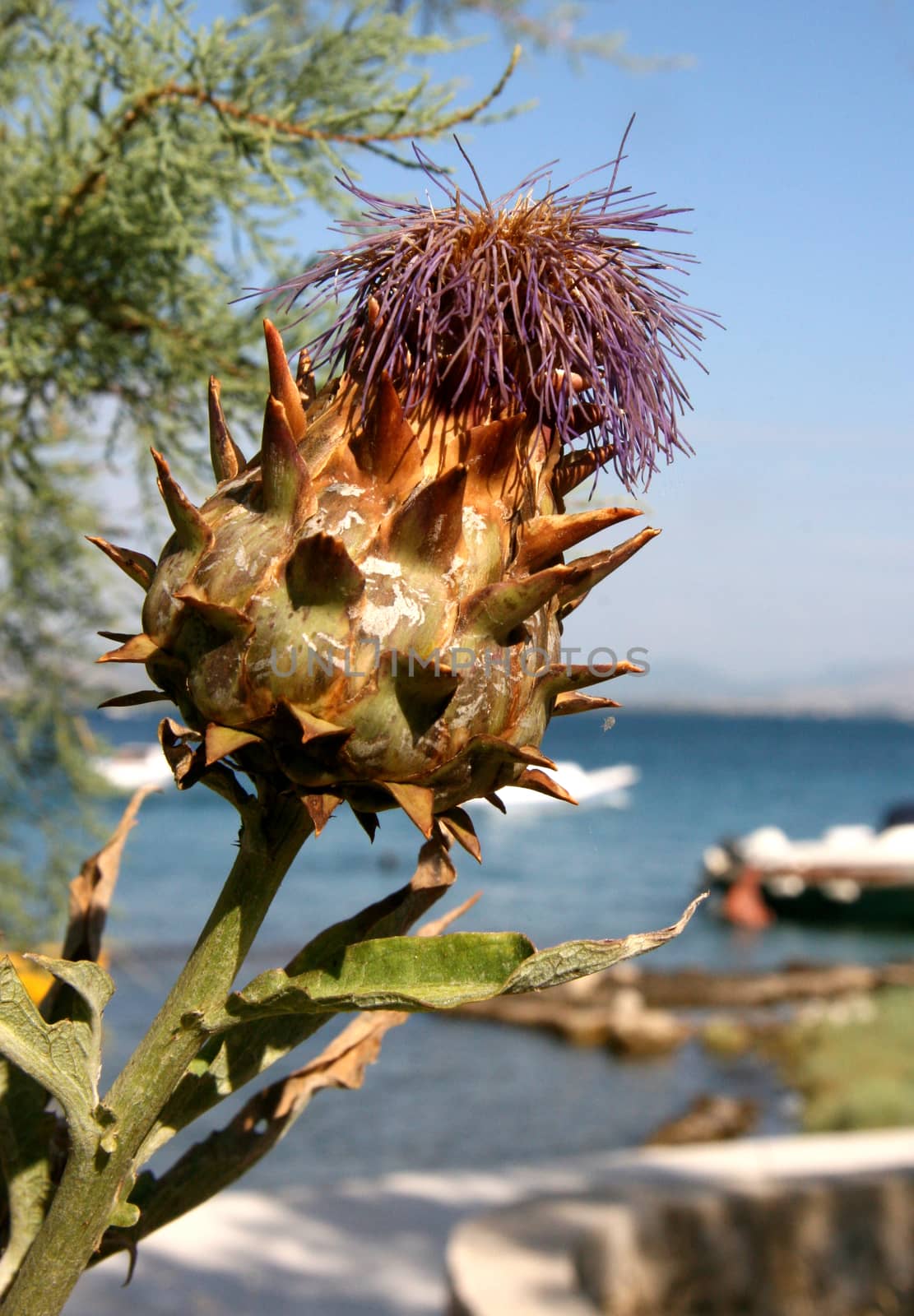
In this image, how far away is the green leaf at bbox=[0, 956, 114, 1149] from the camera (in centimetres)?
112

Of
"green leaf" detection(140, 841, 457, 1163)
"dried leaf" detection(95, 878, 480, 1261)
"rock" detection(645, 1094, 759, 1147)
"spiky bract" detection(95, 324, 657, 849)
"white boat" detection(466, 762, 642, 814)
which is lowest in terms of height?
"white boat" detection(466, 762, 642, 814)

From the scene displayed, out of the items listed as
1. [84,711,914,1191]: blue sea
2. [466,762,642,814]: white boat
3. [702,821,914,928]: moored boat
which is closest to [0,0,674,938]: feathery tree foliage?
[84,711,914,1191]: blue sea

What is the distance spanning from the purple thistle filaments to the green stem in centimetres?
45

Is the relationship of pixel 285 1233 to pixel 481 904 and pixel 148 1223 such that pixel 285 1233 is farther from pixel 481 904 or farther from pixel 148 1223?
pixel 481 904

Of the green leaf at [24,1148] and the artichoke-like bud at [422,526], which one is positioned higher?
the artichoke-like bud at [422,526]

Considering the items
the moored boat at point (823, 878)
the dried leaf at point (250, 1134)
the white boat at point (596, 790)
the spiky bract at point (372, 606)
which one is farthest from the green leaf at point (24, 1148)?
the white boat at point (596, 790)

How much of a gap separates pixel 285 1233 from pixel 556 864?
97.2 feet

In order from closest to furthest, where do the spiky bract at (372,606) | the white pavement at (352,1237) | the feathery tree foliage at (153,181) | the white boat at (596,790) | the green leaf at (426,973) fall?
the green leaf at (426,973) < the spiky bract at (372,606) < the feathery tree foliage at (153,181) < the white pavement at (352,1237) < the white boat at (596,790)

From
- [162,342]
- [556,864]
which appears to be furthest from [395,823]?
[162,342]

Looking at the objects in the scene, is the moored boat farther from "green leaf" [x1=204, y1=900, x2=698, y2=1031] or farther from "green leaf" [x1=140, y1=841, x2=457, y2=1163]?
"green leaf" [x1=204, y1=900, x2=698, y2=1031]

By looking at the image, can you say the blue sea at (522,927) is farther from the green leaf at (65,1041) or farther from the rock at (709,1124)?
the green leaf at (65,1041)

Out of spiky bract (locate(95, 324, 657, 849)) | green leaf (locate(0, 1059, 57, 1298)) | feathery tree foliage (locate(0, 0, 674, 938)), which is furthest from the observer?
feathery tree foliage (locate(0, 0, 674, 938))

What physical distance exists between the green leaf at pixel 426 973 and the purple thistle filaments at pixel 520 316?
19.9 inches

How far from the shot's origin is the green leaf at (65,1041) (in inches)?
44.2
